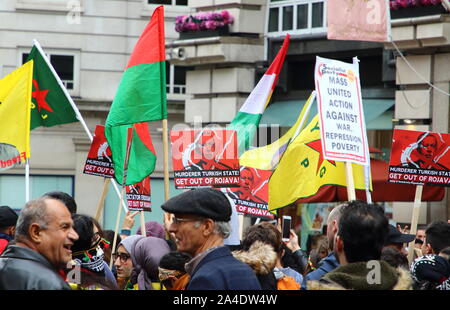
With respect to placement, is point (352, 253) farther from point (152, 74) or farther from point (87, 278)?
point (152, 74)

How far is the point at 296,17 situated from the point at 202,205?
15.1 metres

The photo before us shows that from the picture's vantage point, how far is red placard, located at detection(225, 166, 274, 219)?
11953 mm

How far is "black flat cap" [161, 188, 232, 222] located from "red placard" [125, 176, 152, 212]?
6.86 meters

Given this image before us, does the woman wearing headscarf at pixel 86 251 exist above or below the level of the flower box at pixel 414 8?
below

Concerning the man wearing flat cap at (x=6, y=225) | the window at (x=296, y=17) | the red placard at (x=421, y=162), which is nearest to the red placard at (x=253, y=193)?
the red placard at (x=421, y=162)

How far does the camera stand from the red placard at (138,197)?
1260 cm

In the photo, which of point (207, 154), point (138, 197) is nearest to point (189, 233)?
point (207, 154)

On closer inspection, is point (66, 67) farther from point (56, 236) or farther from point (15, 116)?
point (56, 236)

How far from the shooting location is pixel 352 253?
5254 mm

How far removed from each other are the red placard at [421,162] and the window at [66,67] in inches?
600

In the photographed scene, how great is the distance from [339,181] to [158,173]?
46.3ft

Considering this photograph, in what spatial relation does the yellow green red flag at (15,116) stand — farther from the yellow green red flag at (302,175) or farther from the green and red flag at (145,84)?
the yellow green red flag at (302,175)

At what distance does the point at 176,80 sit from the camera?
86.3 ft

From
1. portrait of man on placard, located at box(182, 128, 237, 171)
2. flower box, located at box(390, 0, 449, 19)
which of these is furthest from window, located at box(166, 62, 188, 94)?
portrait of man on placard, located at box(182, 128, 237, 171)
